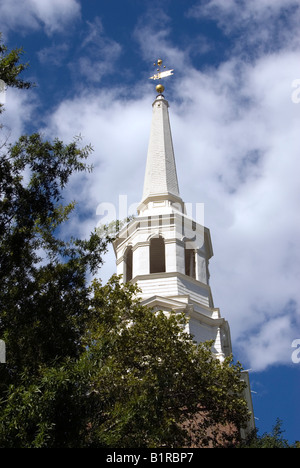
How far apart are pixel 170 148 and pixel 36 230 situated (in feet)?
71.2

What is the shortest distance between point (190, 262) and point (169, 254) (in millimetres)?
2124

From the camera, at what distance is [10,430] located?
12258mm

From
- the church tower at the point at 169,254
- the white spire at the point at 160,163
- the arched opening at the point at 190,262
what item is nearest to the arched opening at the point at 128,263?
the church tower at the point at 169,254

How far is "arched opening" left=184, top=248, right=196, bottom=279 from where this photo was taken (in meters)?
32.0

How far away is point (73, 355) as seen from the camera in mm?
16172

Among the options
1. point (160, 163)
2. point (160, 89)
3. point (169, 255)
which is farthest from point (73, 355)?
point (160, 89)

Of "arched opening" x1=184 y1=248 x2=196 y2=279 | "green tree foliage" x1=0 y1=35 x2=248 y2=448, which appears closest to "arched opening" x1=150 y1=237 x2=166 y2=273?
"arched opening" x1=184 y1=248 x2=196 y2=279

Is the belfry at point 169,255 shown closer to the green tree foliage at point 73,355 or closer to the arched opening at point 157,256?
the arched opening at point 157,256

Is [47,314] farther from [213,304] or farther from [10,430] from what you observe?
[213,304]

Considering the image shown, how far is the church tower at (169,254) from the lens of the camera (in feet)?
94.4

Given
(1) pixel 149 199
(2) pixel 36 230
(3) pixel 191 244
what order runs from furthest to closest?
(1) pixel 149 199, (3) pixel 191 244, (2) pixel 36 230

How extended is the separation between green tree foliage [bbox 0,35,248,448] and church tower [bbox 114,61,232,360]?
6168mm

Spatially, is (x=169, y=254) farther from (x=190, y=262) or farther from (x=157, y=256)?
(x=157, y=256)
